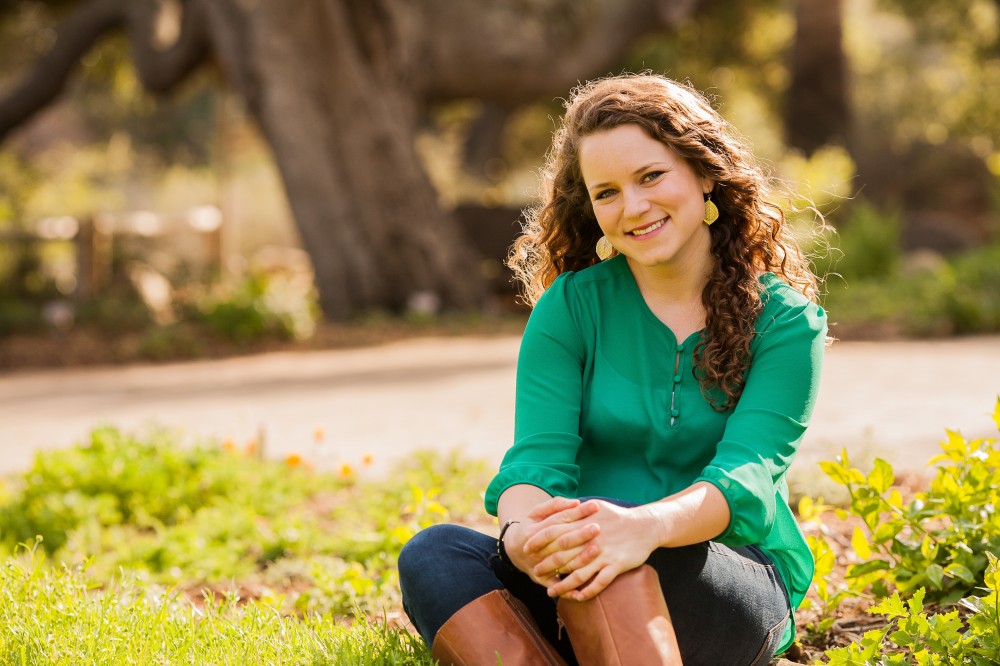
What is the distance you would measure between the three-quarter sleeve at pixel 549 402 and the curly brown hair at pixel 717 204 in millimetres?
205

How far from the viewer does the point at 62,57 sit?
1255 centimetres

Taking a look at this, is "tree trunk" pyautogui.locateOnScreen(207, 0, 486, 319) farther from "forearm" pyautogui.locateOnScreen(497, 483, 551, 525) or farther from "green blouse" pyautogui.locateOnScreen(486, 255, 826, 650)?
"forearm" pyautogui.locateOnScreen(497, 483, 551, 525)

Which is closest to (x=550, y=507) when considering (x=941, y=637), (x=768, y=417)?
(x=768, y=417)

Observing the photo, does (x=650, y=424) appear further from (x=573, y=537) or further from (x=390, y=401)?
(x=390, y=401)

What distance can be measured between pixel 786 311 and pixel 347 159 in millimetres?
9639

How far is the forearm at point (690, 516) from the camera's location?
2172 mm

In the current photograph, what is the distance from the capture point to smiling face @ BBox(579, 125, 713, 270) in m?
2.47

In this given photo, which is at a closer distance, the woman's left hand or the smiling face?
the woman's left hand

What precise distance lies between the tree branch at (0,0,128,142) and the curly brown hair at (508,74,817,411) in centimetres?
1108

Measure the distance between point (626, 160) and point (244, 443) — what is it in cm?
424

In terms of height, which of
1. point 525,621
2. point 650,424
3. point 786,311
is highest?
point 786,311

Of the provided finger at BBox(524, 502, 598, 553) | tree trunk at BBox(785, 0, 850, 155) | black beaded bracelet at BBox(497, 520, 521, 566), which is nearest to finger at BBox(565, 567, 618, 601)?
finger at BBox(524, 502, 598, 553)

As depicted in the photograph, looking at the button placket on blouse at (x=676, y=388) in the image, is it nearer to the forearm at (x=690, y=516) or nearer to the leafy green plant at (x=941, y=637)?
the forearm at (x=690, y=516)

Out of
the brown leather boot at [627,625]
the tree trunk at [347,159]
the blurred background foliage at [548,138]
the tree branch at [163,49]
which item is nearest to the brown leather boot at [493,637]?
the brown leather boot at [627,625]
